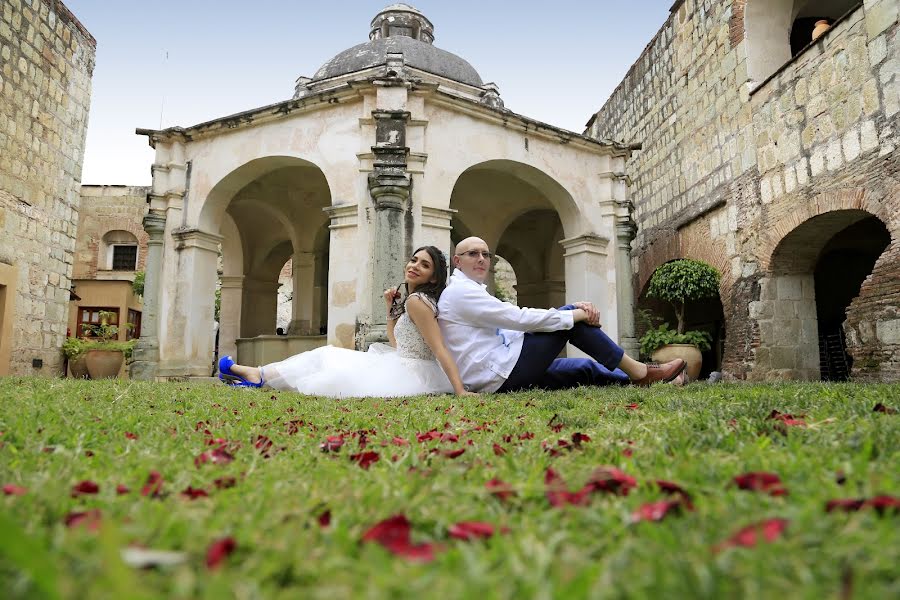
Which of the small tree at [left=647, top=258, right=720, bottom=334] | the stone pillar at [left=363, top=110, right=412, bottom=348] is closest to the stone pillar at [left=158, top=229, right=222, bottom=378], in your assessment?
the stone pillar at [left=363, top=110, right=412, bottom=348]

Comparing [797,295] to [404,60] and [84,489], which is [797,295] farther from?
[84,489]

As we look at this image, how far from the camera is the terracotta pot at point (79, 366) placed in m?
Result: 10.7

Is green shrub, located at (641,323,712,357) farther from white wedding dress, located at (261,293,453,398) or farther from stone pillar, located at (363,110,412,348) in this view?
white wedding dress, located at (261,293,453,398)

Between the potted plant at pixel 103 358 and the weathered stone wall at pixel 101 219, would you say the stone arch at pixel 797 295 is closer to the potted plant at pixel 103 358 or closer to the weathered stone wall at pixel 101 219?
the potted plant at pixel 103 358

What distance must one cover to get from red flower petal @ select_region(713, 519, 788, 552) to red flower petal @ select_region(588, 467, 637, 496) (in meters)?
0.30

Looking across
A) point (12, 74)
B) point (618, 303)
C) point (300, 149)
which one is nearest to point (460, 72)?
point (300, 149)

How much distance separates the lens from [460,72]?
507 inches

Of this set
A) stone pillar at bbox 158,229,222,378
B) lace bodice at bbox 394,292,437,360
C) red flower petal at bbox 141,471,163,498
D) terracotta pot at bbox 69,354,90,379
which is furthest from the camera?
terracotta pot at bbox 69,354,90,379

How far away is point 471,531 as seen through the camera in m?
0.82

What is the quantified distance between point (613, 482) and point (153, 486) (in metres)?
0.87

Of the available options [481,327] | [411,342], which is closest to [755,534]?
[481,327]

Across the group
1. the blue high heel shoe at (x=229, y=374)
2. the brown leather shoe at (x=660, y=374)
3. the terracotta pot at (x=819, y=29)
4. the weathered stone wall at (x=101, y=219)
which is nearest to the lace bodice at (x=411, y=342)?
the blue high heel shoe at (x=229, y=374)

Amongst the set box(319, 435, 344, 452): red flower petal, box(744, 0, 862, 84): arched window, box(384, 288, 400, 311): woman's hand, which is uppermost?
box(744, 0, 862, 84): arched window

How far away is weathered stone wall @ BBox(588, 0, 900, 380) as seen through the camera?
635 centimetres
